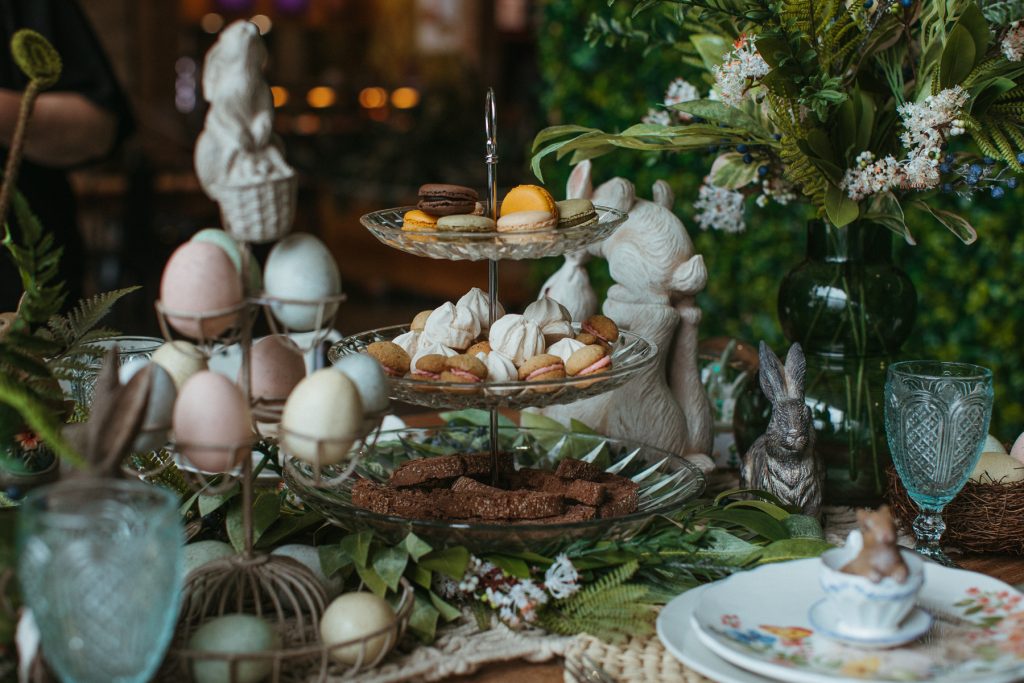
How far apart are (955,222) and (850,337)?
17cm

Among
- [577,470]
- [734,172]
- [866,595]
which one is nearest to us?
[866,595]

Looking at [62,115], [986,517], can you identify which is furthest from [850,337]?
[62,115]

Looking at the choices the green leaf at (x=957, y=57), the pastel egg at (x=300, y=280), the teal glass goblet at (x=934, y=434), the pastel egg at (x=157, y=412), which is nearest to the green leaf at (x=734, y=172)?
the green leaf at (x=957, y=57)

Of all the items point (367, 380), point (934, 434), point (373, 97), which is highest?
point (373, 97)

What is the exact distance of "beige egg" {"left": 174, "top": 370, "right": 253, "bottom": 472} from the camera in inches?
30.7

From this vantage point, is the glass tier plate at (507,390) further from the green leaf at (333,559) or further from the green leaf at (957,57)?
the green leaf at (957,57)

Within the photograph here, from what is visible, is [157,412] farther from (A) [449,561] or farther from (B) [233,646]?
(A) [449,561]

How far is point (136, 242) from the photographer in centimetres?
440

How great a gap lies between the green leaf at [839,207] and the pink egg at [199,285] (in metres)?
0.68

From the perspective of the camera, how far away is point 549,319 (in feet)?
3.54

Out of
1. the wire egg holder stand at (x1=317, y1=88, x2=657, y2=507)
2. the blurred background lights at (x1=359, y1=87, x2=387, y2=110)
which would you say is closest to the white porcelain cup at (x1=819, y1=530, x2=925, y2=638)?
the wire egg holder stand at (x1=317, y1=88, x2=657, y2=507)

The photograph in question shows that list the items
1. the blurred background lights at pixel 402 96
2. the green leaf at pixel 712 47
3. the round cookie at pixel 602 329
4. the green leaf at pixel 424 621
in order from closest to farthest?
the green leaf at pixel 424 621 → the round cookie at pixel 602 329 → the green leaf at pixel 712 47 → the blurred background lights at pixel 402 96

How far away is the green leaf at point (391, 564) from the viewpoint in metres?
0.92

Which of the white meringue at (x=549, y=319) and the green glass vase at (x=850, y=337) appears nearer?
the white meringue at (x=549, y=319)
